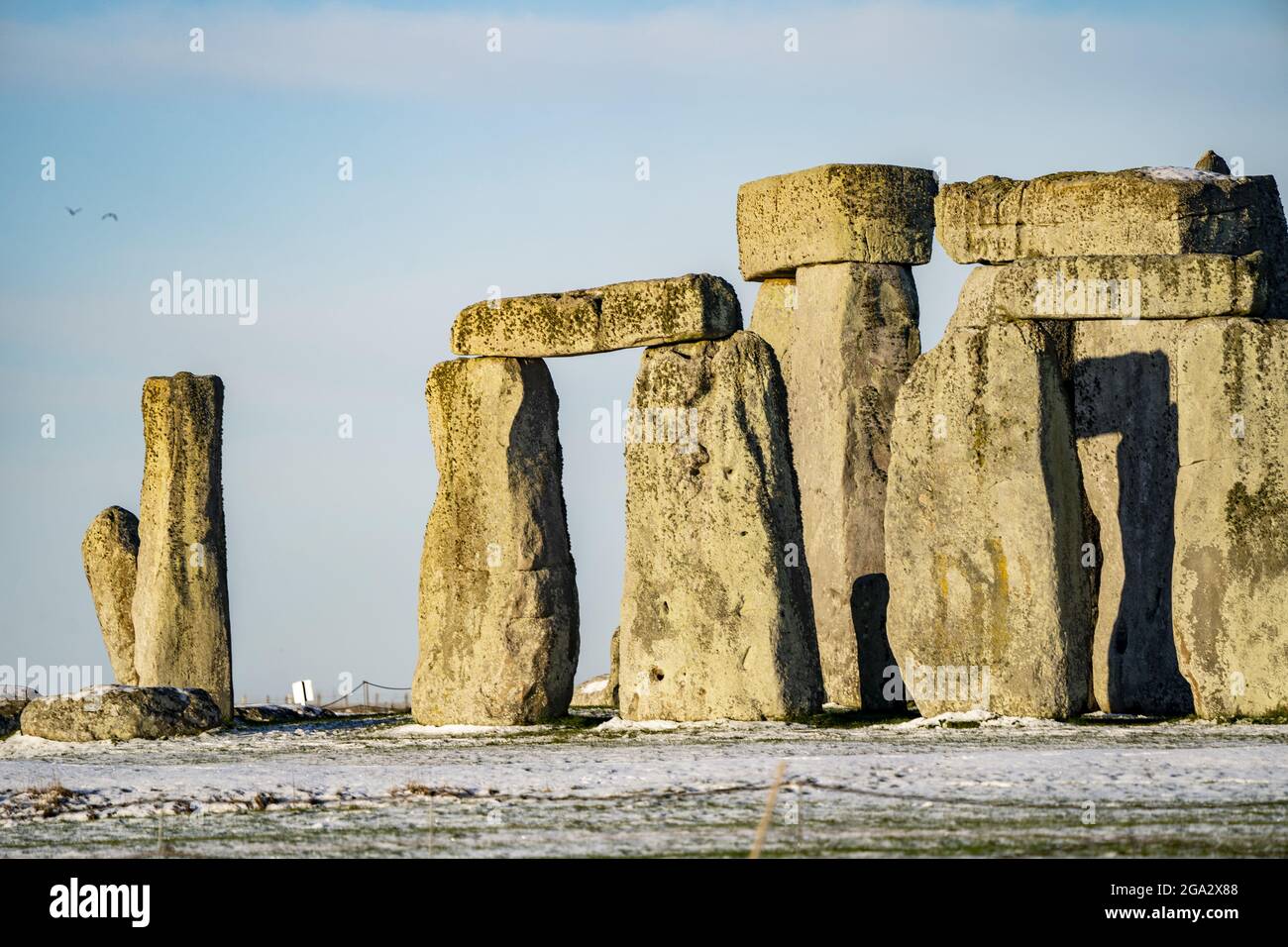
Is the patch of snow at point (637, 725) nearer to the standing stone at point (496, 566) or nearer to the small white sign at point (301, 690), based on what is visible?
the standing stone at point (496, 566)

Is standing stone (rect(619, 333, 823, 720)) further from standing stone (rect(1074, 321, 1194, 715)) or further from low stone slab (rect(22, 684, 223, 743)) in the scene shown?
standing stone (rect(1074, 321, 1194, 715))

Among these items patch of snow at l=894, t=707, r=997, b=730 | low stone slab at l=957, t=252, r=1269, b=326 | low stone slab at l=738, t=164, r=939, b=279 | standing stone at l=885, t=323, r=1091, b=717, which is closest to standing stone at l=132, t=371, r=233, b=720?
low stone slab at l=738, t=164, r=939, b=279

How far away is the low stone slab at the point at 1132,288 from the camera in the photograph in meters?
19.8

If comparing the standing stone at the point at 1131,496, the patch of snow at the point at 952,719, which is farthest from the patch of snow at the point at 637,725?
the standing stone at the point at 1131,496

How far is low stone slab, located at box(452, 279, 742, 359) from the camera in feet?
67.7

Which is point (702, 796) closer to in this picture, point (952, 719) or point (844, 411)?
point (952, 719)

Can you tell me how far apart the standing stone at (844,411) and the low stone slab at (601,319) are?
4.88m

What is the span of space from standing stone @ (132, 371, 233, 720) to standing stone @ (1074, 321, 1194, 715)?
864cm

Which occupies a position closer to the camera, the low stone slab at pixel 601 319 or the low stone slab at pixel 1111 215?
the low stone slab at pixel 601 319

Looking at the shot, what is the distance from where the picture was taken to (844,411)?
2552 cm

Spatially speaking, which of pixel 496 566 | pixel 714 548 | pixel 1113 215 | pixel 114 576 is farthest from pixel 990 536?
pixel 114 576

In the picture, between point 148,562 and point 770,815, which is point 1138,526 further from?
point 770,815

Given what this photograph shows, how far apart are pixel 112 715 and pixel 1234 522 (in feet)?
32.6
